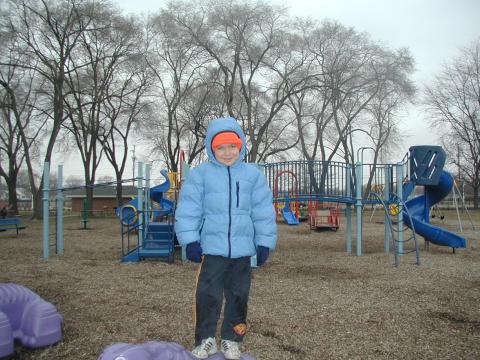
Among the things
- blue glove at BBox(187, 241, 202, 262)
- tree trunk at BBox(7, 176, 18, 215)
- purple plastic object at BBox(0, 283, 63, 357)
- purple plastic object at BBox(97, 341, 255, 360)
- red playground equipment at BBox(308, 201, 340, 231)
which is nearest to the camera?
purple plastic object at BBox(97, 341, 255, 360)

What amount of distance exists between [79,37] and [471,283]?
2418 centimetres

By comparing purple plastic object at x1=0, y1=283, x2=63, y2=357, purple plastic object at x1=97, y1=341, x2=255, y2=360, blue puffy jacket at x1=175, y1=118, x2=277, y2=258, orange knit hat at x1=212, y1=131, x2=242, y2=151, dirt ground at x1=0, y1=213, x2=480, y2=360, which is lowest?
dirt ground at x1=0, y1=213, x2=480, y2=360

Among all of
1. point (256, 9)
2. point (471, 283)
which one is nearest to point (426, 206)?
point (471, 283)

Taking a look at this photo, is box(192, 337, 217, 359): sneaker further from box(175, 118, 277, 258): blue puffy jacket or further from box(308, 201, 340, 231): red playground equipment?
box(308, 201, 340, 231): red playground equipment

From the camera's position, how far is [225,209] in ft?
9.73

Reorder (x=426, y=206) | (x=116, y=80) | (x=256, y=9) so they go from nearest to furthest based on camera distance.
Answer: (x=426, y=206)
(x=256, y=9)
(x=116, y=80)

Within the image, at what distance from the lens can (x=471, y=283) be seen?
22.2 ft

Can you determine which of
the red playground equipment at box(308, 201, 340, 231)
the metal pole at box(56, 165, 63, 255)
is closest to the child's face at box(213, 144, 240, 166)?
the metal pole at box(56, 165, 63, 255)

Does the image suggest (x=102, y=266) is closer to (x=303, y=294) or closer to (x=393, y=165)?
(x=303, y=294)

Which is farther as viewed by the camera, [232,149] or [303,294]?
[303,294]

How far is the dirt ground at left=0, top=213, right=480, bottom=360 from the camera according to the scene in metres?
3.90

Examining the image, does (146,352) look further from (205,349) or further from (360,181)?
(360,181)

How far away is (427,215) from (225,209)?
956 cm

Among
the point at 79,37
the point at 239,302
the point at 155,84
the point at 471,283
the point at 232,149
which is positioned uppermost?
the point at 79,37
